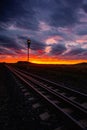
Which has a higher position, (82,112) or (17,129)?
(82,112)

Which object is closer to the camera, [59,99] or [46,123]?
[46,123]

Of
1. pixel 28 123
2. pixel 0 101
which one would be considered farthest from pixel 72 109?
pixel 0 101

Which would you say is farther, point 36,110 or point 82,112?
point 36,110

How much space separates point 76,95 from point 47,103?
3.07 m

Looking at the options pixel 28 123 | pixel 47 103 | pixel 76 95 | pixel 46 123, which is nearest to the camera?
pixel 46 123

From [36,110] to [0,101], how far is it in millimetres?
4409

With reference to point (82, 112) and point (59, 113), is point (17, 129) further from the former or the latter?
point (82, 112)

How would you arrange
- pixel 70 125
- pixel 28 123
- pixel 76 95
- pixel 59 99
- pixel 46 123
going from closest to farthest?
pixel 70 125
pixel 46 123
pixel 28 123
pixel 59 99
pixel 76 95

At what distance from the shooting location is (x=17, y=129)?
625 centimetres

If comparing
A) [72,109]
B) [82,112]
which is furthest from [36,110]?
[82,112]

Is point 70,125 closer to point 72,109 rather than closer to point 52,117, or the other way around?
point 52,117

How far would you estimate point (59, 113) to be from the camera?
248 inches

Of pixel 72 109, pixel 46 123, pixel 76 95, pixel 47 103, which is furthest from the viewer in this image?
pixel 76 95

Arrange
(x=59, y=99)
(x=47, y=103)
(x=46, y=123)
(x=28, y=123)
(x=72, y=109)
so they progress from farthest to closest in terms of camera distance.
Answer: (x=59, y=99), (x=47, y=103), (x=72, y=109), (x=28, y=123), (x=46, y=123)
